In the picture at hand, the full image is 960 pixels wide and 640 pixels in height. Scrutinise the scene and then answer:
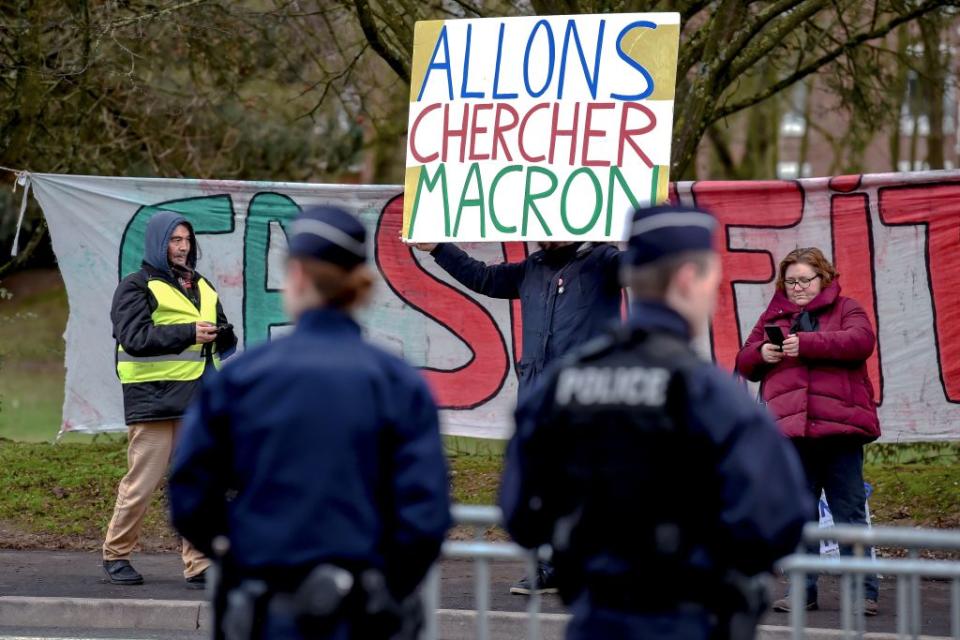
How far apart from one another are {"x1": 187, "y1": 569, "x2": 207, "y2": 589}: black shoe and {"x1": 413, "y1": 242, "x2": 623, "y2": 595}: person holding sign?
70.5 inches

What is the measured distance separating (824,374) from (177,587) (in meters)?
3.52

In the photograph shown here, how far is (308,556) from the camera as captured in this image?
315cm

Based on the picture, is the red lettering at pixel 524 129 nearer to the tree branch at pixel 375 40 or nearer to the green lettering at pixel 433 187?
the green lettering at pixel 433 187

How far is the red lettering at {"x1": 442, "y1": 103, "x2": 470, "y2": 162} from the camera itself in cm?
763

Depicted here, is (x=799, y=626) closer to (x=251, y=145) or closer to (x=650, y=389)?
(x=650, y=389)

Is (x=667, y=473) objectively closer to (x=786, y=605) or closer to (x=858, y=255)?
(x=786, y=605)


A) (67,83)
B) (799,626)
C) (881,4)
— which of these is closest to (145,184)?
(67,83)

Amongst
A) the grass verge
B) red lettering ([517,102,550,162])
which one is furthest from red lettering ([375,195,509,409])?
red lettering ([517,102,550,162])

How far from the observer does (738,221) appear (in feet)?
31.5


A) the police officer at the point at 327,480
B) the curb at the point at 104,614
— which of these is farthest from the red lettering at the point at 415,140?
the police officer at the point at 327,480

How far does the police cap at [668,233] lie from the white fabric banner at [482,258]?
6.29 m

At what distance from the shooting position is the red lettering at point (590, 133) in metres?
7.30

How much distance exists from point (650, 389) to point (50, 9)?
10.2 meters

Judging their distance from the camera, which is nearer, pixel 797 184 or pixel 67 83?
pixel 797 184
